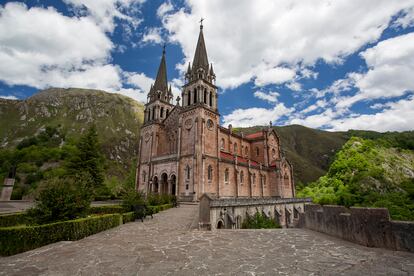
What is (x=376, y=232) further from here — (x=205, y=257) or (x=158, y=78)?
(x=158, y=78)

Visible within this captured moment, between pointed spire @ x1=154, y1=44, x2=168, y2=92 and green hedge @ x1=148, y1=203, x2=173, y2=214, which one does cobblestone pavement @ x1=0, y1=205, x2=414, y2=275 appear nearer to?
green hedge @ x1=148, y1=203, x2=173, y2=214

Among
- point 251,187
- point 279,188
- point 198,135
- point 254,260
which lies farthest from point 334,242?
point 279,188

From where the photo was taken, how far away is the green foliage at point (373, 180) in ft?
33.3

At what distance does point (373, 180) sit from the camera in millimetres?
16328

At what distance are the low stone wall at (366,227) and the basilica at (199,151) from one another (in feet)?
68.5

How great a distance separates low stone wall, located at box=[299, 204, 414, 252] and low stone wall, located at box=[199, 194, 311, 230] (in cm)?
328

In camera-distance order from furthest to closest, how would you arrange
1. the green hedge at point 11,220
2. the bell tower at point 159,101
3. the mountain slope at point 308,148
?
the mountain slope at point 308,148 < the bell tower at point 159,101 < the green hedge at point 11,220

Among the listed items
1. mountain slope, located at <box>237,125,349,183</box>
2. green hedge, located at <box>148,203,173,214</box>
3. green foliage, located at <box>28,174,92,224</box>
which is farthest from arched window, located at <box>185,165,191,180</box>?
mountain slope, located at <box>237,125,349,183</box>

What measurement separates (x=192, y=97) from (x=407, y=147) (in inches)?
1185

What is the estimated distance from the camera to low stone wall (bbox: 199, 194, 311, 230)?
38.4ft

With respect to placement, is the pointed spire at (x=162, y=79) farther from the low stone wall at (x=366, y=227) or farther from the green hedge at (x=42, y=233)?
the low stone wall at (x=366, y=227)

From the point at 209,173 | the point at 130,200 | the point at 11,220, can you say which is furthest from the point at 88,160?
the point at 11,220

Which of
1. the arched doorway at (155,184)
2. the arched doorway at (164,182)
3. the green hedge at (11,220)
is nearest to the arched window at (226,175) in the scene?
the arched doorway at (164,182)

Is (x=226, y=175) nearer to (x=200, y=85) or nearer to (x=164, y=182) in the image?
(x=164, y=182)
